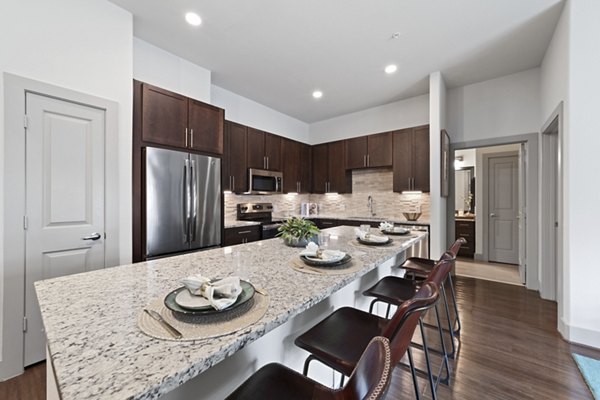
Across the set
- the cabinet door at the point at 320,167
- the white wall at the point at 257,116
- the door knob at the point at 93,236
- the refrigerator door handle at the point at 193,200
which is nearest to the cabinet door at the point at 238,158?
the white wall at the point at 257,116

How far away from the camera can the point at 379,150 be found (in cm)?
477

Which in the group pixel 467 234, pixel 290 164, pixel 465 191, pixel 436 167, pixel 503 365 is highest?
pixel 290 164

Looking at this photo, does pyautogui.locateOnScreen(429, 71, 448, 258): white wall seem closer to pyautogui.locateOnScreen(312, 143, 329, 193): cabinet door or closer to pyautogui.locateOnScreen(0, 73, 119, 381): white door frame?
pyautogui.locateOnScreen(312, 143, 329, 193): cabinet door

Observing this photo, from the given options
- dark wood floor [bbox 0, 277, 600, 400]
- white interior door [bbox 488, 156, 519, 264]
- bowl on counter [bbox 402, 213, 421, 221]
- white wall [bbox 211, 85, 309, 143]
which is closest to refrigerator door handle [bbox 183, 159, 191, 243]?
dark wood floor [bbox 0, 277, 600, 400]

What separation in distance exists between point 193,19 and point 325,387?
3.19 metres

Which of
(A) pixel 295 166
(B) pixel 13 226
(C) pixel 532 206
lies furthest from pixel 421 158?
(B) pixel 13 226

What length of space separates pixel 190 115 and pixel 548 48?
4.34 metres

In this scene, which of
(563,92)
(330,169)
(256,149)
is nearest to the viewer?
(563,92)

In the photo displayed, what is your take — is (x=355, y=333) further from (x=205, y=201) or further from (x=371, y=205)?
(x=371, y=205)

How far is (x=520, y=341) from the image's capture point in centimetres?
233

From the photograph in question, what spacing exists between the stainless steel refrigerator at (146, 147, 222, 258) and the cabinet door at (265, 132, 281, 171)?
150 cm

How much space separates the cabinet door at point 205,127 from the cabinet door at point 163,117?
0.09m

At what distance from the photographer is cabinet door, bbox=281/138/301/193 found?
5109mm

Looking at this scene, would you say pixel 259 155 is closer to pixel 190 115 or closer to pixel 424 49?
pixel 190 115
